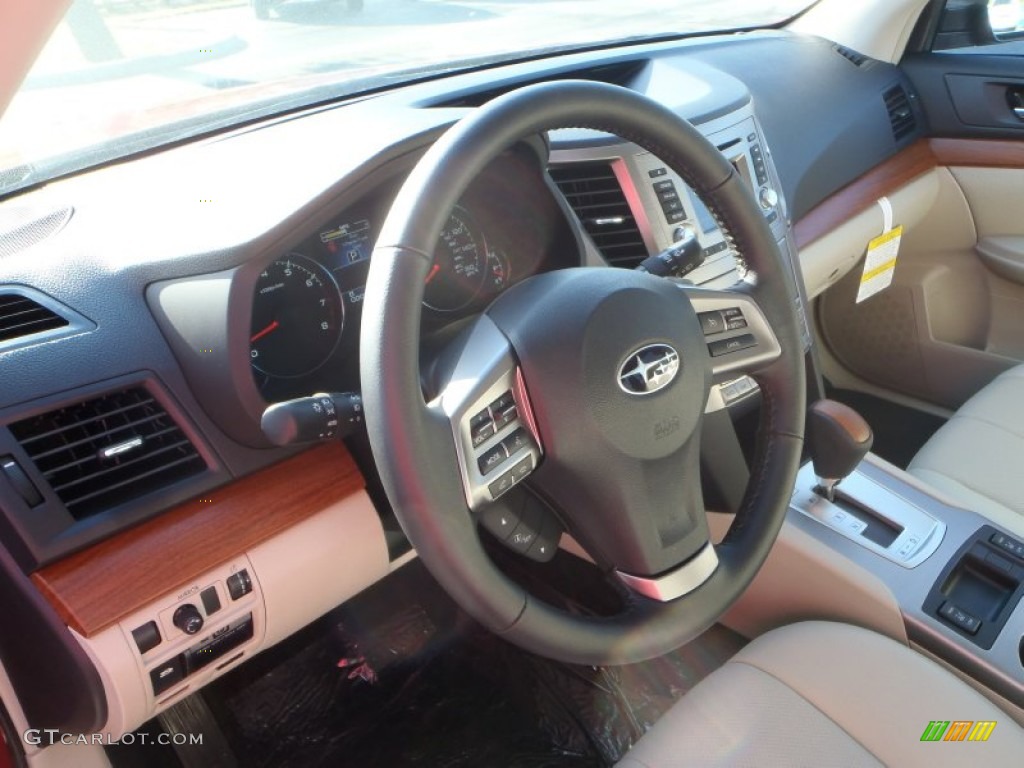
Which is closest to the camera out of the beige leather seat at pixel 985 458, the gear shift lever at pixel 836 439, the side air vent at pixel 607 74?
the gear shift lever at pixel 836 439

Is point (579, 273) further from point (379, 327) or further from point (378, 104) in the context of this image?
point (378, 104)

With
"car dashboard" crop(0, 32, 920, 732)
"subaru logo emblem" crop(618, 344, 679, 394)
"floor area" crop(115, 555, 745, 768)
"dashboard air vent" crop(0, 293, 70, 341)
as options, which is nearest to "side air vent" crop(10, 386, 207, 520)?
"car dashboard" crop(0, 32, 920, 732)

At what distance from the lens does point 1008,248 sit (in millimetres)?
2502

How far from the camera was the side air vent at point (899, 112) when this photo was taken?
2.48 meters

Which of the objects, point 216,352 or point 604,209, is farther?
point 604,209

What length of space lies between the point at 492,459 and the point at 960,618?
0.94 meters

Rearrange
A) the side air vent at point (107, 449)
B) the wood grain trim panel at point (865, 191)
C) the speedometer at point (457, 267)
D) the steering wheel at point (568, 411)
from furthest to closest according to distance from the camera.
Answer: the wood grain trim panel at point (865, 191) < the speedometer at point (457, 267) < the side air vent at point (107, 449) < the steering wheel at point (568, 411)

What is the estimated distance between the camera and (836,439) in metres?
1.54

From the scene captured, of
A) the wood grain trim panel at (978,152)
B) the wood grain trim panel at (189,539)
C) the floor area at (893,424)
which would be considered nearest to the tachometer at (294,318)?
the wood grain trim panel at (189,539)

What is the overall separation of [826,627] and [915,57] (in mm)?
1846

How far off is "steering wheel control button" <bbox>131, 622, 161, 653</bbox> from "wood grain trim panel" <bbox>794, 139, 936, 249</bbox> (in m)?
1.63

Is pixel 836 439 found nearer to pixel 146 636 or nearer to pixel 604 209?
pixel 604 209

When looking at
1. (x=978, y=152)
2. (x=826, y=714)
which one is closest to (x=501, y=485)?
(x=826, y=714)

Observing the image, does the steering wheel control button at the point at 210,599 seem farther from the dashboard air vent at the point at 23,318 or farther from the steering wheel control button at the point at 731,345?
the steering wheel control button at the point at 731,345
